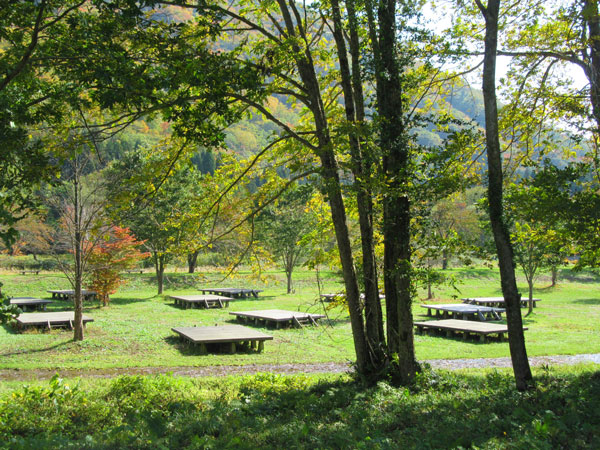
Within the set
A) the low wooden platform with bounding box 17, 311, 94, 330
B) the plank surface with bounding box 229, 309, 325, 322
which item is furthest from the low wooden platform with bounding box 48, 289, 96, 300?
the plank surface with bounding box 229, 309, 325, 322

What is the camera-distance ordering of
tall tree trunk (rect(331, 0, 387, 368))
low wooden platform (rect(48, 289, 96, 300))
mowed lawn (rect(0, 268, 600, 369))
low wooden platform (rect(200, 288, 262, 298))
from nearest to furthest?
tall tree trunk (rect(331, 0, 387, 368)) → mowed lawn (rect(0, 268, 600, 369)) → low wooden platform (rect(48, 289, 96, 300)) → low wooden platform (rect(200, 288, 262, 298))

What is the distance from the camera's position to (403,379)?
26.6 ft

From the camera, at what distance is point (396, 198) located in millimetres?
7812

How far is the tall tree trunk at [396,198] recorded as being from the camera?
26.3 feet

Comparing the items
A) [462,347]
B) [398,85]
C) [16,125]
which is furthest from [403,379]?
[462,347]

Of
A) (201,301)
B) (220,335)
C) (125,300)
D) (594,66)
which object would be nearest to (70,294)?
(125,300)

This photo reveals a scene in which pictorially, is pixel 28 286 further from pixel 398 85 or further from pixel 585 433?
pixel 585 433

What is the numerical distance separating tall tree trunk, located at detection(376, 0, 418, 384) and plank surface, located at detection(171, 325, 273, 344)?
276 inches

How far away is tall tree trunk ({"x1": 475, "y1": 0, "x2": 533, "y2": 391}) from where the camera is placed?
7.19 metres

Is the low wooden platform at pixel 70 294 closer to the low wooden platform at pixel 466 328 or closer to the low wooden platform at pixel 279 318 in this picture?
the low wooden platform at pixel 279 318

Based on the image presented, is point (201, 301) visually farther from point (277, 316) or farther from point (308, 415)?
point (308, 415)

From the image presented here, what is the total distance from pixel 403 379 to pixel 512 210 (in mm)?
3362

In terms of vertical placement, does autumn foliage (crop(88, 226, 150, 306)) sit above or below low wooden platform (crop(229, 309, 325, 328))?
above

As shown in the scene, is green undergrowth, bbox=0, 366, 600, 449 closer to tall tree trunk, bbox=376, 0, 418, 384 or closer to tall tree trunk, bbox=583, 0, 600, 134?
tall tree trunk, bbox=376, 0, 418, 384
